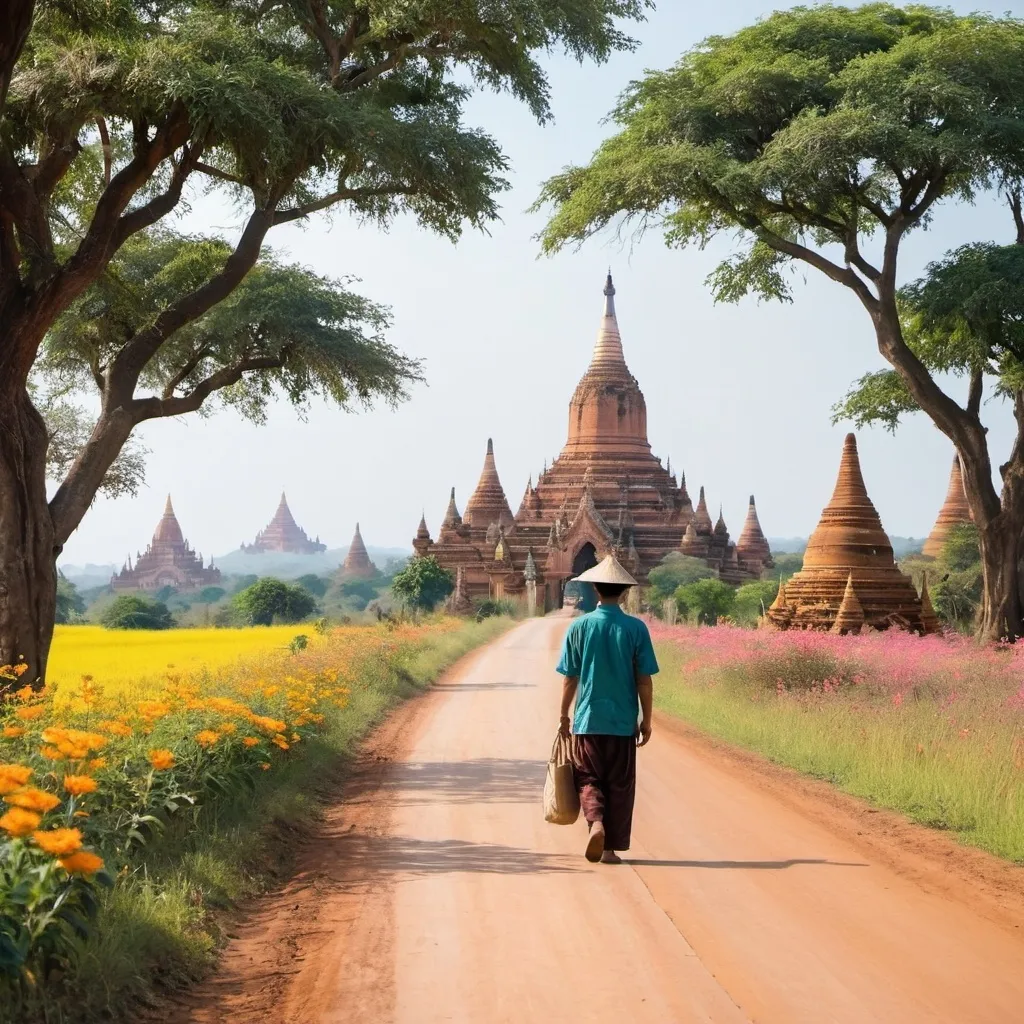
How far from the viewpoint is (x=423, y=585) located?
57938mm

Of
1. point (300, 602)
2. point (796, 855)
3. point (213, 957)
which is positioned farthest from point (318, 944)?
point (300, 602)

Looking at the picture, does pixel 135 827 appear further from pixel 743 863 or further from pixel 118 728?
pixel 743 863

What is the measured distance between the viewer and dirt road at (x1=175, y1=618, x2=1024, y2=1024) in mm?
4582

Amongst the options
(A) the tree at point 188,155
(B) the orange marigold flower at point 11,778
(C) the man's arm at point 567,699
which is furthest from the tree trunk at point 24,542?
(B) the orange marigold flower at point 11,778

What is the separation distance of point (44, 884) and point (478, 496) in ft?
207

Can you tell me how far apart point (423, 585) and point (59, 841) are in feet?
177

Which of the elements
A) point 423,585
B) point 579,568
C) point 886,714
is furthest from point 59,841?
point 579,568

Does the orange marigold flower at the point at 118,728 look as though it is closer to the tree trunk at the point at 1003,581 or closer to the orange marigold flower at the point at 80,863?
the orange marigold flower at the point at 80,863

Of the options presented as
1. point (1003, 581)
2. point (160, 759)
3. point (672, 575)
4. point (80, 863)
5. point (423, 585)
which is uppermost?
point (672, 575)

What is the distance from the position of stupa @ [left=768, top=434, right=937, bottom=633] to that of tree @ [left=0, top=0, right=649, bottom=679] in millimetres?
14540

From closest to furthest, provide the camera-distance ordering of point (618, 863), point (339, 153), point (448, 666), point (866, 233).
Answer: point (618, 863), point (339, 153), point (866, 233), point (448, 666)

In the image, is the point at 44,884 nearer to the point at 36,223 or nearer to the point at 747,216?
the point at 36,223

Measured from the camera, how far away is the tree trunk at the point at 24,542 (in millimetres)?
10891

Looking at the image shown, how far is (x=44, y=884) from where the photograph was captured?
4.32 m
